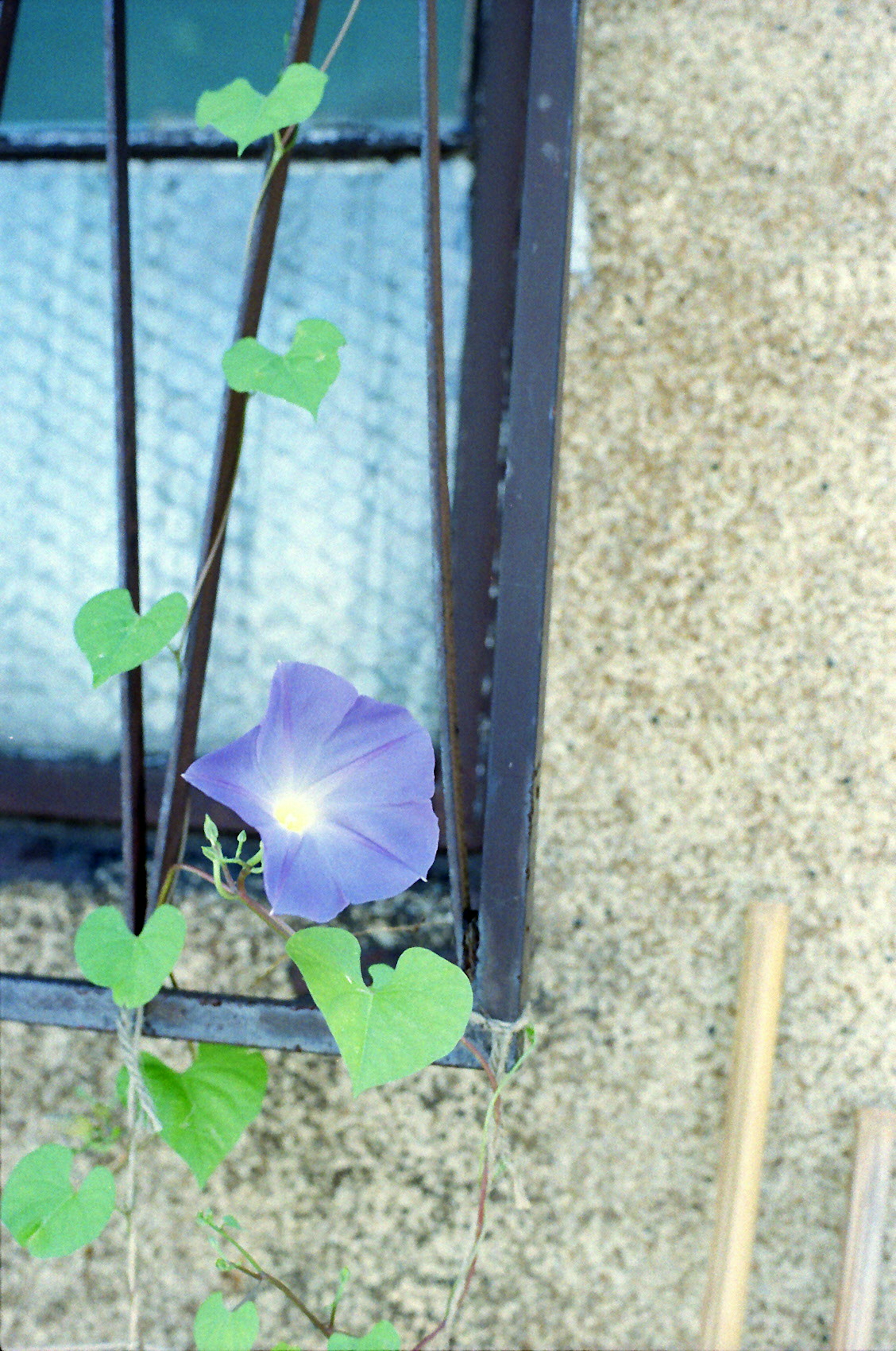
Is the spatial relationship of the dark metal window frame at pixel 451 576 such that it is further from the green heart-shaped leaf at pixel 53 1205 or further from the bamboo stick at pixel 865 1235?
the bamboo stick at pixel 865 1235

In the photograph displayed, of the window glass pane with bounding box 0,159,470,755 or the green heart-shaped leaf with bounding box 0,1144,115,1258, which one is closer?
the green heart-shaped leaf with bounding box 0,1144,115,1258

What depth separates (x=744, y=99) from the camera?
0.83 metres

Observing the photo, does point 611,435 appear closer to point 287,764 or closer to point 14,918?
point 287,764

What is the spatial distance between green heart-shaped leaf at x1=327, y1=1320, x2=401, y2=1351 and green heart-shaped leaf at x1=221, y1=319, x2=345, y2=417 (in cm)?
64

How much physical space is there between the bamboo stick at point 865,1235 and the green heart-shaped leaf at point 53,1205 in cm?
55

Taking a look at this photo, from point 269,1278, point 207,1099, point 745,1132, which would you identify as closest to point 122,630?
point 207,1099

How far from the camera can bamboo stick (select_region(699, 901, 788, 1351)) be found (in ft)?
2.27

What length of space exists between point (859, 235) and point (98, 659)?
2.36ft

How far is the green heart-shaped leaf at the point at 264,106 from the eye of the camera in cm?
60

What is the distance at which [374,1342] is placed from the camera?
0.68 metres

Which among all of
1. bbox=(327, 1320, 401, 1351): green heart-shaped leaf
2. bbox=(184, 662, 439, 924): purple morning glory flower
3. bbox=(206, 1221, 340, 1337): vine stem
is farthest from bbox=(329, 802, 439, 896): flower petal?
bbox=(327, 1320, 401, 1351): green heart-shaped leaf

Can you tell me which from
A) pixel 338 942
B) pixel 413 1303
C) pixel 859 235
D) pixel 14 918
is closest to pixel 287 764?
pixel 338 942

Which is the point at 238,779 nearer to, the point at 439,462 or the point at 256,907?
the point at 256,907

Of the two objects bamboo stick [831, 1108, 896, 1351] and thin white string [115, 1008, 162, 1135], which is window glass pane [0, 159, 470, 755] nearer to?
thin white string [115, 1008, 162, 1135]
